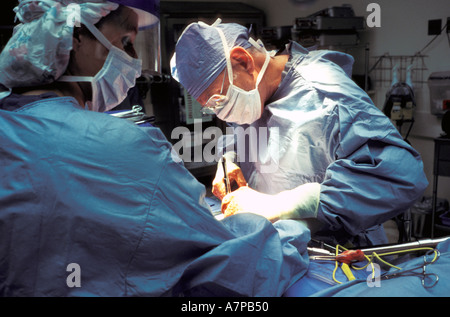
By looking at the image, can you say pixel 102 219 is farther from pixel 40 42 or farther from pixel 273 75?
pixel 273 75

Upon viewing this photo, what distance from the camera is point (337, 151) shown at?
1.44 m

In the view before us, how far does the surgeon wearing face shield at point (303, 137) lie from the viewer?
1333mm

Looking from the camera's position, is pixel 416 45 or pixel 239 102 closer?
pixel 239 102

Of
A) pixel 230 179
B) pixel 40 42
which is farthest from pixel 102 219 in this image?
pixel 230 179

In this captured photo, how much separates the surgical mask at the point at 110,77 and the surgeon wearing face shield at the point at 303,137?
45 centimetres

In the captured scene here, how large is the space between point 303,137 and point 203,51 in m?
0.60

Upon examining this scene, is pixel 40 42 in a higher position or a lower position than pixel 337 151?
higher

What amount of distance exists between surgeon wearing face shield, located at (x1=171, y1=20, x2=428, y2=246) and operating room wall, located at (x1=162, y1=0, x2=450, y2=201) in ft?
7.54

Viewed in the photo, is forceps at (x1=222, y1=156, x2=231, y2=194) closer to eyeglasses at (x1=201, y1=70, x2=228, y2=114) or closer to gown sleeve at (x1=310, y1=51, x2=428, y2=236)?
eyeglasses at (x1=201, y1=70, x2=228, y2=114)

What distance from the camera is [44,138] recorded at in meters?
0.83

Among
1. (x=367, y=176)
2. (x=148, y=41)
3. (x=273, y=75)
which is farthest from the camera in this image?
(x=273, y=75)

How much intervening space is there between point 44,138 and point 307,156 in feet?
3.44

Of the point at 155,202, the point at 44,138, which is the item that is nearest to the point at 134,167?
the point at 155,202

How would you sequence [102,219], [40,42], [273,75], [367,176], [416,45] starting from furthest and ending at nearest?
[416,45]
[273,75]
[367,176]
[40,42]
[102,219]
